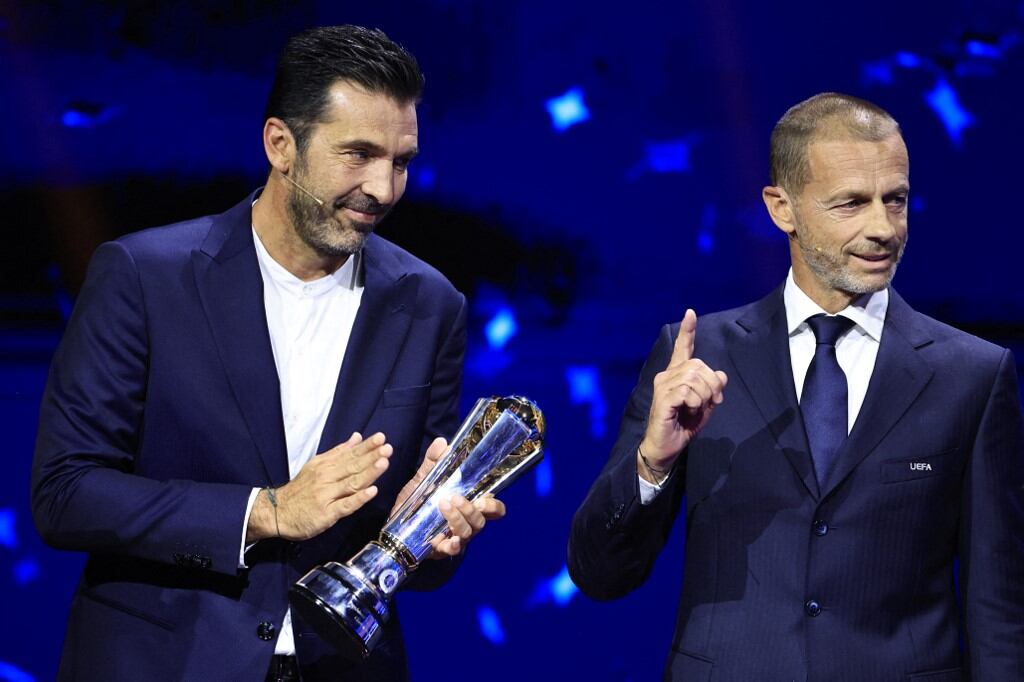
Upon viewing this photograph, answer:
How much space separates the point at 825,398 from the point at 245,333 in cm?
90

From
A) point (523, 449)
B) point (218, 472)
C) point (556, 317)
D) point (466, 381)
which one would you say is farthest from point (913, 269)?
point (218, 472)

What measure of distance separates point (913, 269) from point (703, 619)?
1.49 m

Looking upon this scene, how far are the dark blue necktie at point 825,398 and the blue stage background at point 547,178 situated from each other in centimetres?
110

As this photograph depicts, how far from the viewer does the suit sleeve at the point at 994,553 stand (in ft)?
6.57

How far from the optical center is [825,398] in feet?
6.98

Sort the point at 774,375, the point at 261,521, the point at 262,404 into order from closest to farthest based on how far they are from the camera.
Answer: the point at 261,521 → the point at 262,404 → the point at 774,375

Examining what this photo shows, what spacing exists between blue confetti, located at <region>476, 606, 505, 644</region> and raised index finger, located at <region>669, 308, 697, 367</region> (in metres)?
1.41

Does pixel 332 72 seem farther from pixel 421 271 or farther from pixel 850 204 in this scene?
pixel 850 204

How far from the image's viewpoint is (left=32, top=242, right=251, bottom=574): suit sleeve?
6.45ft

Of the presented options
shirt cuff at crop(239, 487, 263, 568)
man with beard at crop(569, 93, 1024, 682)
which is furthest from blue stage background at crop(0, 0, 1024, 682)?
shirt cuff at crop(239, 487, 263, 568)

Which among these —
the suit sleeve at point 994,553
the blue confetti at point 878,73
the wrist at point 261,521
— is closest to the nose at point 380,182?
the wrist at point 261,521

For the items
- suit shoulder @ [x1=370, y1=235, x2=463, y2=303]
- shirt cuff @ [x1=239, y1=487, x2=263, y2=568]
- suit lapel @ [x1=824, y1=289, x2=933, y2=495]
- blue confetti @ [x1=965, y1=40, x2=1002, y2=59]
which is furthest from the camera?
blue confetti @ [x1=965, y1=40, x2=1002, y2=59]

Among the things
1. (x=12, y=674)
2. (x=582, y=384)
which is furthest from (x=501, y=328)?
(x=12, y=674)

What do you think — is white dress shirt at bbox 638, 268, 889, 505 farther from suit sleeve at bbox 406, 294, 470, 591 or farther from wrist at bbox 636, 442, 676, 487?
suit sleeve at bbox 406, 294, 470, 591
